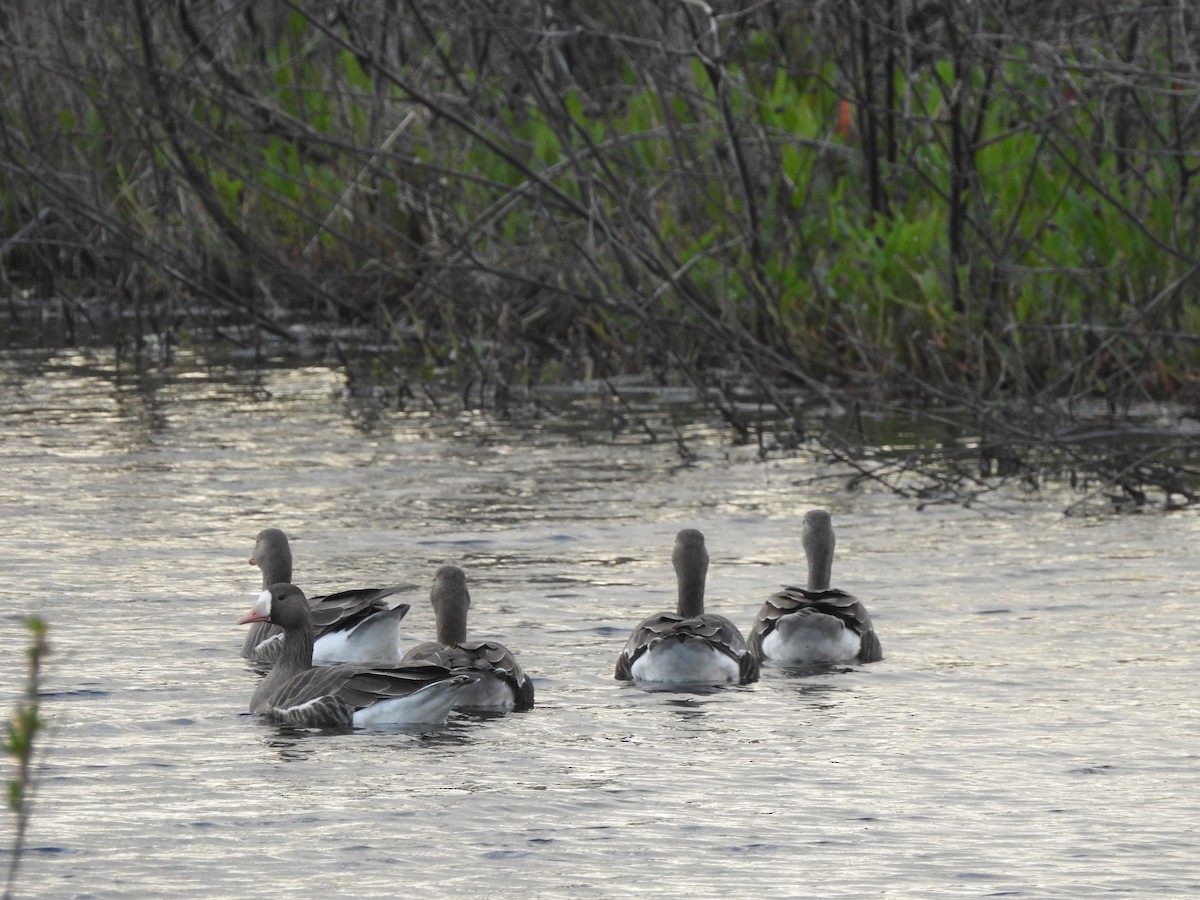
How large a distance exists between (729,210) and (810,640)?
754cm

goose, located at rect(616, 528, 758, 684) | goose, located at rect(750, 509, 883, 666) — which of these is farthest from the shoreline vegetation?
goose, located at rect(616, 528, 758, 684)

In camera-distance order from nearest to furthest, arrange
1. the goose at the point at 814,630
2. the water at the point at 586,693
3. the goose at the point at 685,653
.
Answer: the water at the point at 586,693
the goose at the point at 685,653
the goose at the point at 814,630

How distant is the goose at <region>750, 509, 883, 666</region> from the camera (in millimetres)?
10125

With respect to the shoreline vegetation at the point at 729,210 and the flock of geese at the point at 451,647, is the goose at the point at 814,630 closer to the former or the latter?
the flock of geese at the point at 451,647

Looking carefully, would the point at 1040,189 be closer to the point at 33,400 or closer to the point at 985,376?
the point at 985,376

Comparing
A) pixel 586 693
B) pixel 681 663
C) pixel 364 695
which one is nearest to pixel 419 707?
pixel 364 695

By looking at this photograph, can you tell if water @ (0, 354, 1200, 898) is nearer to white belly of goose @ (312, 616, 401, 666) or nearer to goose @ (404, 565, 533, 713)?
goose @ (404, 565, 533, 713)

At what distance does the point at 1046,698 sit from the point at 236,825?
3.48 m

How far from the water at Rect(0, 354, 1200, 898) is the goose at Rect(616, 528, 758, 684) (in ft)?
0.42

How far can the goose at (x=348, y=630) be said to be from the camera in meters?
10.3

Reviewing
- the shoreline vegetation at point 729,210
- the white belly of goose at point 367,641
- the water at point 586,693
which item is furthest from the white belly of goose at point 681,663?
the shoreline vegetation at point 729,210

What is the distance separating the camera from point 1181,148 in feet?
54.5

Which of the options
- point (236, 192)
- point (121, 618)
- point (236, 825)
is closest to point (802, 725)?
point (236, 825)

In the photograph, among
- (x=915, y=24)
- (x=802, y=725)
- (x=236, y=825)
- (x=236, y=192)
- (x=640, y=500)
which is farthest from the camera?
(x=236, y=192)
